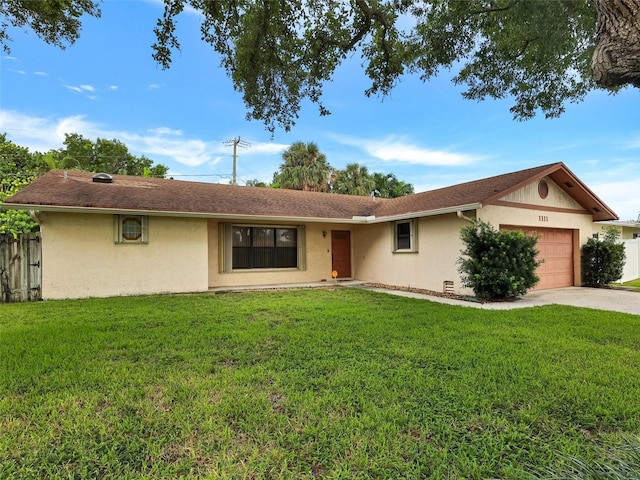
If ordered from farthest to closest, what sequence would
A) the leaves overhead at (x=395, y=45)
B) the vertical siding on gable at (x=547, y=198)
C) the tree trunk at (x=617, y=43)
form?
the vertical siding on gable at (x=547, y=198) → the leaves overhead at (x=395, y=45) → the tree trunk at (x=617, y=43)

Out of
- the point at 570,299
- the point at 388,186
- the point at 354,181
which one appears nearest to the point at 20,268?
the point at 570,299

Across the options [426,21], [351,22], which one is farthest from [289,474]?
[426,21]

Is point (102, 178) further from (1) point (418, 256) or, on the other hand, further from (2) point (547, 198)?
(2) point (547, 198)

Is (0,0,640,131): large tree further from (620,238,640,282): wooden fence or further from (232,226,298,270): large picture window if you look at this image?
(620,238,640,282): wooden fence

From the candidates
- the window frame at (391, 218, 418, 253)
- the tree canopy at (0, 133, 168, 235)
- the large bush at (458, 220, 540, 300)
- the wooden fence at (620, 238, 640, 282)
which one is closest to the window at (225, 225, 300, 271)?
the window frame at (391, 218, 418, 253)

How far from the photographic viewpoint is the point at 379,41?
7879mm

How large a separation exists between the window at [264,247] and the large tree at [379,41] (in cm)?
541

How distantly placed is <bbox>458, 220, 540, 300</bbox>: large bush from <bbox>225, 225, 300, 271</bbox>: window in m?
6.66

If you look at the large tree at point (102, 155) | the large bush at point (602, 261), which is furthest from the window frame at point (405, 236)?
the large tree at point (102, 155)

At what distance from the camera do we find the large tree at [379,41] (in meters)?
6.65

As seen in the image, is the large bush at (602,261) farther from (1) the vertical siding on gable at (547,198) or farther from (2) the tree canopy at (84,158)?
(2) the tree canopy at (84,158)

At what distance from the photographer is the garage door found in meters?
11.8

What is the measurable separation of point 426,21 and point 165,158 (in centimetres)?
2738

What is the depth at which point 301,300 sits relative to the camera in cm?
935
